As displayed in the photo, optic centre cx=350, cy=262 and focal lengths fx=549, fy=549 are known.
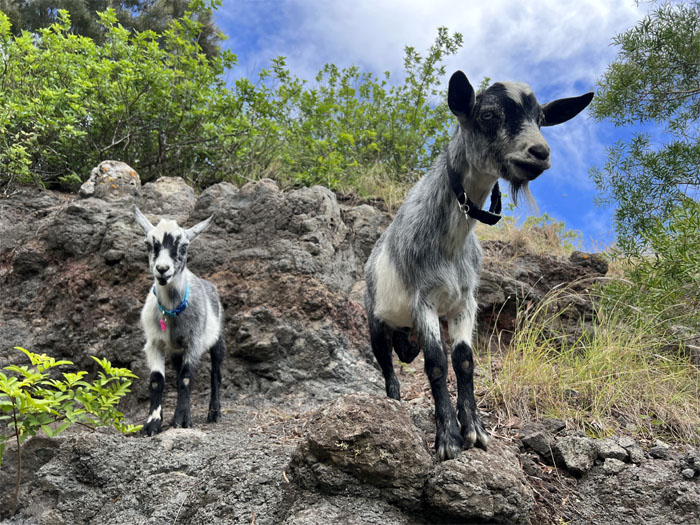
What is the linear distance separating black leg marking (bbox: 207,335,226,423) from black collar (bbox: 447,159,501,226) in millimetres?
2949

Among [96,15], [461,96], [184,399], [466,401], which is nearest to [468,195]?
[461,96]

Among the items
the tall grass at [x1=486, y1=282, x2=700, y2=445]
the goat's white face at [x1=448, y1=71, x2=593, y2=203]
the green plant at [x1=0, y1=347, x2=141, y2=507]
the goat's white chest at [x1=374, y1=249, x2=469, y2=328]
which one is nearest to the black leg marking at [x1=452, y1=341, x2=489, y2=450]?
the goat's white chest at [x1=374, y1=249, x2=469, y2=328]

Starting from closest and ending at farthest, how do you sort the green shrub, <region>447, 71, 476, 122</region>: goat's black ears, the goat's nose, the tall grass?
the goat's nose, <region>447, 71, 476, 122</region>: goat's black ears, the tall grass, the green shrub

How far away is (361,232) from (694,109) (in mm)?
4456

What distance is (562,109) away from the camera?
120 inches

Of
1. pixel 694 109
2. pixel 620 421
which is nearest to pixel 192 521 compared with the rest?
pixel 620 421

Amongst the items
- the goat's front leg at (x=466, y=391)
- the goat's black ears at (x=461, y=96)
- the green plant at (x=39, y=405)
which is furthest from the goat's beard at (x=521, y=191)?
the green plant at (x=39, y=405)

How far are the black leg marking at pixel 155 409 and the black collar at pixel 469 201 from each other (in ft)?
9.84

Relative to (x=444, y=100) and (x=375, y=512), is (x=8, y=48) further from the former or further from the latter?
(x=375, y=512)

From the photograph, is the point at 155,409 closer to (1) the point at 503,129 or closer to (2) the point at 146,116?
(1) the point at 503,129

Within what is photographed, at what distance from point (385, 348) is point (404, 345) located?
0.85 ft

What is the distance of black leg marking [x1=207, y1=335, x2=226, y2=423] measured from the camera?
473 cm

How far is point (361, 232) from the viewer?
6867 mm

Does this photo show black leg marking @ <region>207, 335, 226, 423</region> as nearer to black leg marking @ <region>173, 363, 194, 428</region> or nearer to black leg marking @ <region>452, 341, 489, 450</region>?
black leg marking @ <region>173, 363, 194, 428</region>
